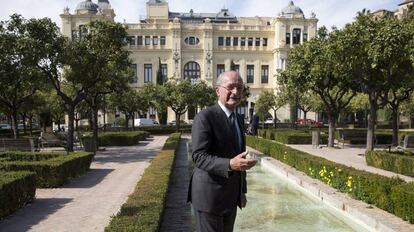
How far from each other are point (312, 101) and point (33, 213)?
42.1 m

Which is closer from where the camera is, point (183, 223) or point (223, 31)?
point (183, 223)

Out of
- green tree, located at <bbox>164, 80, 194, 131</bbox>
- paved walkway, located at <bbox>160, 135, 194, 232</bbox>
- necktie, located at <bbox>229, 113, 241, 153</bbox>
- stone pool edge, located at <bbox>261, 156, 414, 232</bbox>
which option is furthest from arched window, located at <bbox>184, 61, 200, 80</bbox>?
necktie, located at <bbox>229, 113, 241, 153</bbox>

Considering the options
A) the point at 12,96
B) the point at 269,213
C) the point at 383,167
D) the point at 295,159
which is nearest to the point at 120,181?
the point at 269,213

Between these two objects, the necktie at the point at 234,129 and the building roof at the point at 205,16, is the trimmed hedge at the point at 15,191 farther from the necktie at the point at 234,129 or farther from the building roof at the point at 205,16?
the building roof at the point at 205,16

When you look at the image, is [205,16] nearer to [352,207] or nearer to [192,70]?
[192,70]

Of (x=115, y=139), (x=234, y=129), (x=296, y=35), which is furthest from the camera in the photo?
(x=296, y=35)

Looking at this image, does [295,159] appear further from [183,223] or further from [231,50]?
[231,50]

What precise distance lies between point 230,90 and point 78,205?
5947 millimetres

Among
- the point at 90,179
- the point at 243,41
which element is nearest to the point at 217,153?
the point at 90,179

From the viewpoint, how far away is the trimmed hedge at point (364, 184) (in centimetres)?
744

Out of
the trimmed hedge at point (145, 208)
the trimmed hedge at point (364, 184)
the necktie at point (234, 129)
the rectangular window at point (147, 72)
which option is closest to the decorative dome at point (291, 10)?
the rectangular window at point (147, 72)

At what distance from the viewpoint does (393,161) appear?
13898 mm

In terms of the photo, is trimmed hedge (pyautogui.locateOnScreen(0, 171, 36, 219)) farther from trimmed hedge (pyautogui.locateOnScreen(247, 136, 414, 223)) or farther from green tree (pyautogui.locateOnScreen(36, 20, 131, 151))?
green tree (pyautogui.locateOnScreen(36, 20, 131, 151))

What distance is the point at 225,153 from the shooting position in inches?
135
